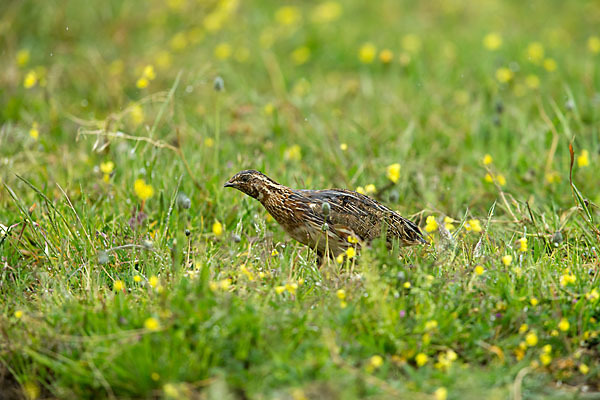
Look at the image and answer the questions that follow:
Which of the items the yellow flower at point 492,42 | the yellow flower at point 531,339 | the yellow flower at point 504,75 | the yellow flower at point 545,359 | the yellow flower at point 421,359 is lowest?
the yellow flower at point 545,359

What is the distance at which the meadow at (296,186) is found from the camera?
3.81 metres

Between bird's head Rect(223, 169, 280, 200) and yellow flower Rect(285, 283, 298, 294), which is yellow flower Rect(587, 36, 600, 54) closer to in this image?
bird's head Rect(223, 169, 280, 200)

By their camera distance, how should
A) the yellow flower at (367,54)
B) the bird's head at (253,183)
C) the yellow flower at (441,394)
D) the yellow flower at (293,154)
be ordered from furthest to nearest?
the yellow flower at (367,54), the yellow flower at (293,154), the bird's head at (253,183), the yellow flower at (441,394)

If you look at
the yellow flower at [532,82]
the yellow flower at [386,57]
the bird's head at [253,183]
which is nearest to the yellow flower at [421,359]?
the bird's head at [253,183]

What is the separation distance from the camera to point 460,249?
4.88 meters

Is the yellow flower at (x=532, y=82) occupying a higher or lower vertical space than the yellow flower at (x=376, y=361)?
higher

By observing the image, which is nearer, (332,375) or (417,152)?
(332,375)

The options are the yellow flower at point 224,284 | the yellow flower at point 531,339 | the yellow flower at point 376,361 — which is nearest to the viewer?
the yellow flower at point 376,361

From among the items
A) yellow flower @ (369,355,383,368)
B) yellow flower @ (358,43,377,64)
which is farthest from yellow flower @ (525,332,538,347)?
yellow flower @ (358,43,377,64)

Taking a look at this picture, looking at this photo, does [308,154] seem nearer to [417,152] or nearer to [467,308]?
[417,152]

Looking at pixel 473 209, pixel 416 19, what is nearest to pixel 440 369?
pixel 473 209

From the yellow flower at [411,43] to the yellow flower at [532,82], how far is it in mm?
1498

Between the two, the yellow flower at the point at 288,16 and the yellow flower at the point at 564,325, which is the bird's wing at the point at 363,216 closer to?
the yellow flower at the point at 564,325

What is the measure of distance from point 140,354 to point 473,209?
336 centimetres
